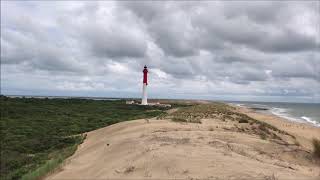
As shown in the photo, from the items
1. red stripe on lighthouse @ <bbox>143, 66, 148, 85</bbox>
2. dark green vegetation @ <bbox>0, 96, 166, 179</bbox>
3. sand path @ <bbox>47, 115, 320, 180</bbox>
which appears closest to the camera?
sand path @ <bbox>47, 115, 320, 180</bbox>

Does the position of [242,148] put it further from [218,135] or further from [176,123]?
[176,123]

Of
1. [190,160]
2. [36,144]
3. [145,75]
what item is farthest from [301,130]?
[190,160]

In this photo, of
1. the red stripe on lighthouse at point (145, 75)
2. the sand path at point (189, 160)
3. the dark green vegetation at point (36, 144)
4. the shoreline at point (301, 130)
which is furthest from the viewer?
the red stripe on lighthouse at point (145, 75)

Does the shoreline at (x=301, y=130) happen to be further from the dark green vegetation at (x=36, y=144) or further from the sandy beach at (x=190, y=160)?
the dark green vegetation at (x=36, y=144)

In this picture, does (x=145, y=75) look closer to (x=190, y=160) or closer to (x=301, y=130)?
(x=301, y=130)

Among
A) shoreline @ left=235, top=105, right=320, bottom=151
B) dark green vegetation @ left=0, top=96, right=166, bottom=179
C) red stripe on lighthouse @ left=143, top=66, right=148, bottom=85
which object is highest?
red stripe on lighthouse @ left=143, top=66, right=148, bottom=85

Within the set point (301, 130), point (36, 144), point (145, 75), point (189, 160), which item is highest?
point (145, 75)

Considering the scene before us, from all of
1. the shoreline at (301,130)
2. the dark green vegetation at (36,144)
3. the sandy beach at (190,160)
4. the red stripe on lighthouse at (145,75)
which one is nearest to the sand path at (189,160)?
the sandy beach at (190,160)

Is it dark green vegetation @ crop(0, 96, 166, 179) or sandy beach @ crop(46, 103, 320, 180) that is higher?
sandy beach @ crop(46, 103, 320, 180)

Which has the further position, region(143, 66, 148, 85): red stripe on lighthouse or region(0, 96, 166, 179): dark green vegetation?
region(143, 66, 148, 85): red stripe on lighthouse

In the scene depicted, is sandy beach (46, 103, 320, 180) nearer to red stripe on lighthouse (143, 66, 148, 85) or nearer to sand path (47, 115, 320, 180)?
sand path (47, 115, 320, 180)

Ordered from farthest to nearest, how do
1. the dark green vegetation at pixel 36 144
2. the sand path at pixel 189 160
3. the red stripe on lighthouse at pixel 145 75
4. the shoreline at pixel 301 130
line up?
the red stripe on lighthouse at pixel 145 75, the shoreline at pixel 301 130, the dark green vegetation at pixel 36 144, the sand path at pixel 189 160

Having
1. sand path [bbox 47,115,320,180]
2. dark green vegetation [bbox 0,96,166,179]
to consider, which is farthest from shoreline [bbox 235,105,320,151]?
dark green vegetation [bbox 0,96,166,179]
